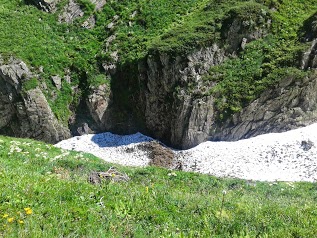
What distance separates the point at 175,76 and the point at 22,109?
12.7 m

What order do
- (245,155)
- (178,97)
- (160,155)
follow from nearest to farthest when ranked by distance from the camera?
(245,155) → (160,155) → (178,97)

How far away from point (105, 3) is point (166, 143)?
18.7 meters

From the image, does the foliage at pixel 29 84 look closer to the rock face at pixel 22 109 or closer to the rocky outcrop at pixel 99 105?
the rock face at pixel 22 109

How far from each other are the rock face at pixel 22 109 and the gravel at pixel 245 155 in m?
1.91

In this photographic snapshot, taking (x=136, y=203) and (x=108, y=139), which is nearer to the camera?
(x=136, y=203)

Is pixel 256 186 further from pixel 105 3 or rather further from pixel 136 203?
pixel 105 3

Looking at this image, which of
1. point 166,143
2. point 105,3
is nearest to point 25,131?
point 166,143

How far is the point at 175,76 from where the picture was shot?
27.5 m

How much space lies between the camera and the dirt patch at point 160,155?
82.5 ft

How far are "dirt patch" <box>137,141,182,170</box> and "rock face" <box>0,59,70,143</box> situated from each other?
797 centimetres

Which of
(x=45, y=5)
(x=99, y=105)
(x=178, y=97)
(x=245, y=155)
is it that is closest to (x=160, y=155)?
(x=178, y=97)

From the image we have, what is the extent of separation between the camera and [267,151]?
24.3 meters

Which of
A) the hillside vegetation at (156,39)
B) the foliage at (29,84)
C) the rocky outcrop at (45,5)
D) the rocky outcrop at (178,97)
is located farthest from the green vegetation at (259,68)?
the rocky outcrop at (45,5)

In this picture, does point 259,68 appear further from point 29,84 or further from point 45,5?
point 45,5
